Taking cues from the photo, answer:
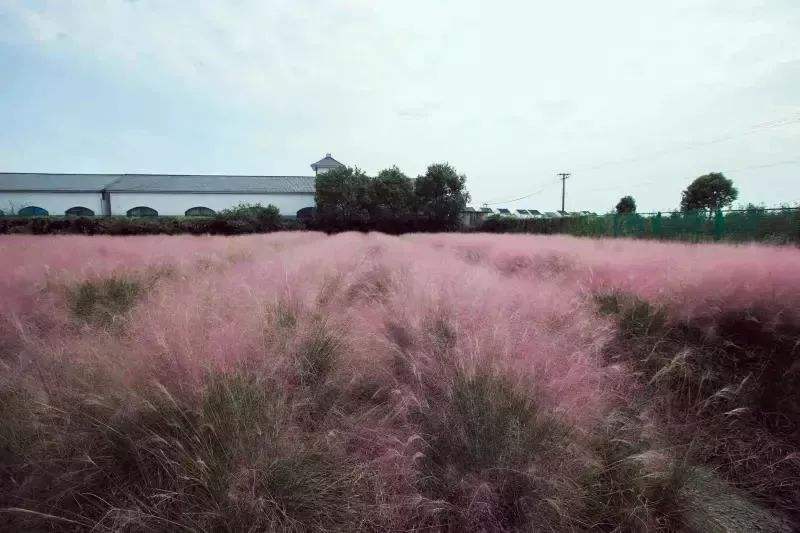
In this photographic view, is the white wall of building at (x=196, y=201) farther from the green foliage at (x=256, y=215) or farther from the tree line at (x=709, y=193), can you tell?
the tree line at (x=709, y=193)

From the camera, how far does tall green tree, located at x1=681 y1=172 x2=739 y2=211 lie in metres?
38.3

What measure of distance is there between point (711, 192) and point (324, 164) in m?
37.7

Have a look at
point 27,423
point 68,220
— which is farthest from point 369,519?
point 68,220

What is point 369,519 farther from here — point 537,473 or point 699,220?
point 699,220

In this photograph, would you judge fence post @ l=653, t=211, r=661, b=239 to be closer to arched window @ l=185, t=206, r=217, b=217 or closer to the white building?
the white building

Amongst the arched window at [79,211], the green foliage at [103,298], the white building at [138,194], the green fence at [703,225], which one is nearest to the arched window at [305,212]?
the white building at [138,194]

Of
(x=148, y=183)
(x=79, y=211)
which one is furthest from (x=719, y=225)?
(x=79, y=211)

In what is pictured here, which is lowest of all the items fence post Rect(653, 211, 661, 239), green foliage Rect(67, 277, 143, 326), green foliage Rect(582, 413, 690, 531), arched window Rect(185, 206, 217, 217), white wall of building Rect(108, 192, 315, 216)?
green foliage Rect(582, 413, 690, 531)

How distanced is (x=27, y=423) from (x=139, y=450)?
70cm

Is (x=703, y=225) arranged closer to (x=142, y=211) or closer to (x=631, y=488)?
(x=631, y=488)

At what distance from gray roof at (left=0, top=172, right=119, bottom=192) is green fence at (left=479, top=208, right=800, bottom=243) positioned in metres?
39.0

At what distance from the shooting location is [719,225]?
14.1 metres

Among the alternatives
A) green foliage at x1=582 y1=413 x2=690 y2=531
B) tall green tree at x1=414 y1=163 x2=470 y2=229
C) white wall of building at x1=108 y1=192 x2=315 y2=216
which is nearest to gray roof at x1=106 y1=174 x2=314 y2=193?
white wall of building at x1=108 y1=192 x2=315 y2=216

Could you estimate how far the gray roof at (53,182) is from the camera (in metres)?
35.8
